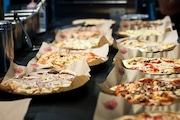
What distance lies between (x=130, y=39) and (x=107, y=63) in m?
0.76

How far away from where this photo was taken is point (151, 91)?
1.73 m

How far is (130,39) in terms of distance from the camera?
10.2 ft

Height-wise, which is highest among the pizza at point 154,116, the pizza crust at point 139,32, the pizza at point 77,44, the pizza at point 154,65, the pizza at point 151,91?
the pizza at point 154,116

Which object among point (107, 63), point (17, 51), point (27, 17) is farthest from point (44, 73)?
point (27, 17)

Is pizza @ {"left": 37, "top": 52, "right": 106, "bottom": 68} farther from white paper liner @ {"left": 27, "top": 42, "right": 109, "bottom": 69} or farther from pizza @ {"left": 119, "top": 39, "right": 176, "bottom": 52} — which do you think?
pizza @ {"left": 119, "top": 39, "right": 176, "bottom": 52}

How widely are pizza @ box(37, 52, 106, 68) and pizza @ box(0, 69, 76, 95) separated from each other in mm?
242

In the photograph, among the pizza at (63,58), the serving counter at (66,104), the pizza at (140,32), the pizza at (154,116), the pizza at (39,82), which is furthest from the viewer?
the pizza at (140,32)

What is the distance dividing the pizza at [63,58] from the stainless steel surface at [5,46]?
0.24 m

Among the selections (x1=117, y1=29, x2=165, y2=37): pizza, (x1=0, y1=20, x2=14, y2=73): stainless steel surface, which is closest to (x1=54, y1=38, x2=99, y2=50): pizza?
(x1=117, y1=29, x2=165, y2=37): pizza

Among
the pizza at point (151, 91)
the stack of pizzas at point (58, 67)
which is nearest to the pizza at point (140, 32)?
the stack of pizzas at point (58, 67)

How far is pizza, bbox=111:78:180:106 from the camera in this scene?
62.5 inches

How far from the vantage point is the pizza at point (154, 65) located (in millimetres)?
2154

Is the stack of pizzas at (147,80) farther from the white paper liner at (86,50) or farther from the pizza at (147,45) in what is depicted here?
the white paper liner at (86,50)

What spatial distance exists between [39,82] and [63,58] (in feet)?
2.10
